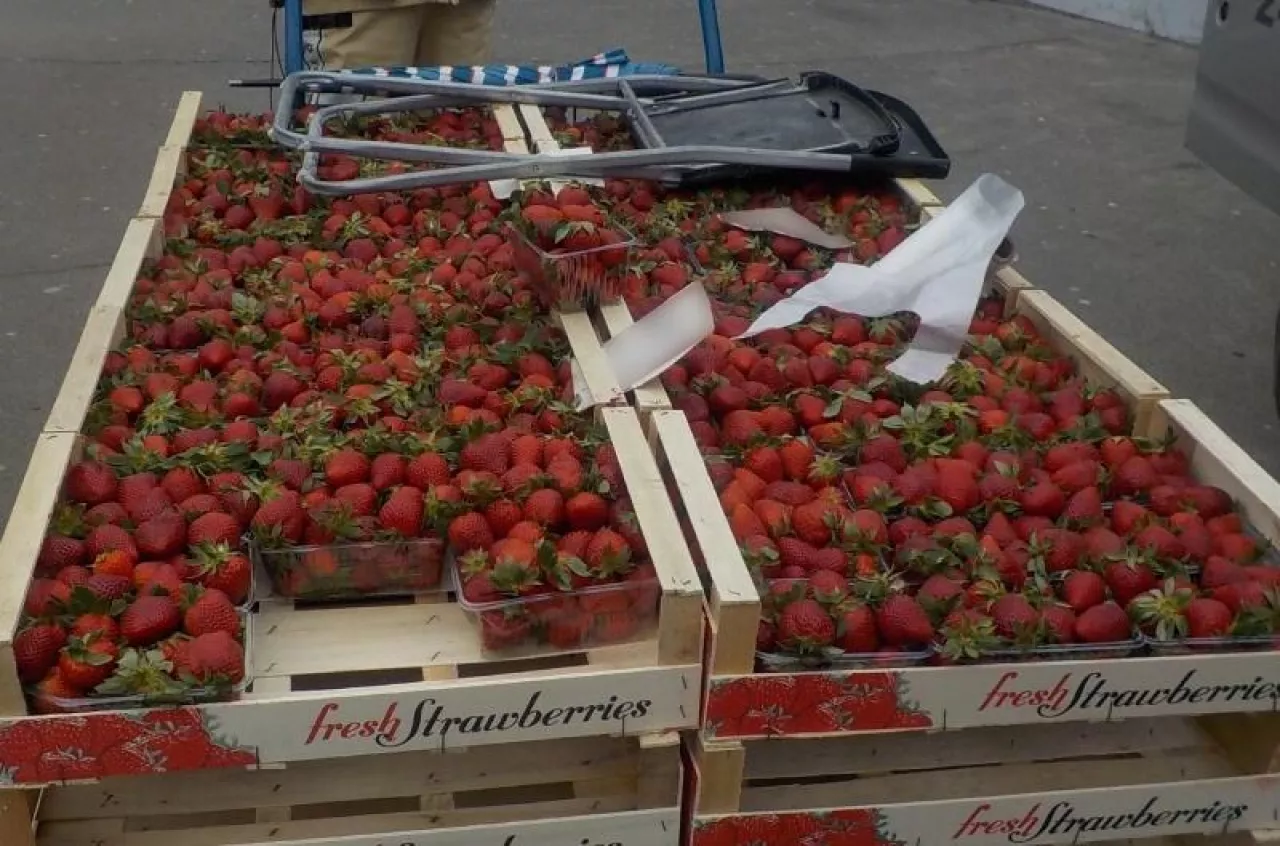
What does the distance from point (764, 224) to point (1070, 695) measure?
138 centimetres

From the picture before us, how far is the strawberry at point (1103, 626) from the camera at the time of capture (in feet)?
5.81

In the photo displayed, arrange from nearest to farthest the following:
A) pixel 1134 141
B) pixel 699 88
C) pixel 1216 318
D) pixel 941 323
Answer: pixel 941 323 → pixel 699 88 → pixel 1216 318 → pixel 1134 141

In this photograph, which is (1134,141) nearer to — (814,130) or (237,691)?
(814,130)

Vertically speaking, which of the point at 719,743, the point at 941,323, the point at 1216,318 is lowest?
the point at 1216,318

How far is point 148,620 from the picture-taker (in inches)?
65.2

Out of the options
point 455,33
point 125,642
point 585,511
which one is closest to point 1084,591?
point 585,511

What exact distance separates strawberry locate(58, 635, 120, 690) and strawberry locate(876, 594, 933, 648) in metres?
0.97

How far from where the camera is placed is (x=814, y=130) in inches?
125

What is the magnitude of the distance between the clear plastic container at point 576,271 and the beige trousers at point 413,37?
195cm

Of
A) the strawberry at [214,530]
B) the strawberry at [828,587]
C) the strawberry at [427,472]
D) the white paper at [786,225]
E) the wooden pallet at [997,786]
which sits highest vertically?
the white paper at [786,225]

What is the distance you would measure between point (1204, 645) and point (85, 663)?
1.43 metres

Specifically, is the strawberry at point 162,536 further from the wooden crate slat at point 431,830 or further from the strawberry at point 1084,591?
the strawberry at point 1084,591

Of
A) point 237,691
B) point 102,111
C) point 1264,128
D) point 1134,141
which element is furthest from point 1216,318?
point 102,111

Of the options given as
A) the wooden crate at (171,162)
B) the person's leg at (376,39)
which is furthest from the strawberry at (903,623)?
the person's leg at (376,39)
